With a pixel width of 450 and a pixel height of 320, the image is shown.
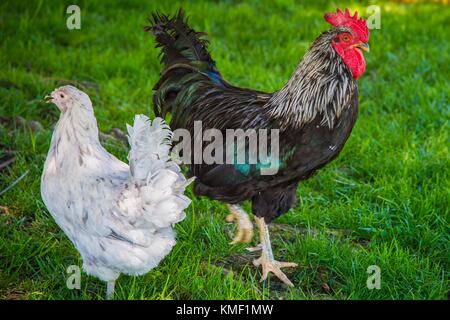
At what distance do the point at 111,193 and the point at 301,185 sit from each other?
91.3 inches

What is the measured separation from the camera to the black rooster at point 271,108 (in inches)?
153

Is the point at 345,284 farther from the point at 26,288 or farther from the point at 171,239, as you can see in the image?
the point at 26,288

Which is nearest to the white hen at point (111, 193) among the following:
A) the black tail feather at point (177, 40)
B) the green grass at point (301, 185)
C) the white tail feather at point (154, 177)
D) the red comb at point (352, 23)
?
the white tail feather at point (154, 177)

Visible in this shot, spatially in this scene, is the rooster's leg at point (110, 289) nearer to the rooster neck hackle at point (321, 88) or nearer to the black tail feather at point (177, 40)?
the rooster neck hackle at point (321, 88)

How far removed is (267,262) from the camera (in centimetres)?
421

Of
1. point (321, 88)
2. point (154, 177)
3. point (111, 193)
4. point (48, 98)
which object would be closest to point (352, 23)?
point (321, 88)

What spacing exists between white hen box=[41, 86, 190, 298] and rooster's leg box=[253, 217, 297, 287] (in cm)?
80

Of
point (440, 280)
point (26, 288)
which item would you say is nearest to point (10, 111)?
point (26, 288)

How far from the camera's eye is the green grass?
4098 millimetres

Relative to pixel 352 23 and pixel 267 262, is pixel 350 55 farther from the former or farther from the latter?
pixel 267 262

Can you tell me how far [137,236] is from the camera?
3455mm

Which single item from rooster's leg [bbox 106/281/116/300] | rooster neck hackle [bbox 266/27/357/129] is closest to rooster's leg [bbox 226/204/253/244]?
rooster neck hackle [bbox 266/27/357/129]

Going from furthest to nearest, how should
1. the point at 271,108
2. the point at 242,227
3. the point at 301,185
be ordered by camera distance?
the point at 301,185 → the point at 242,227 → the point at 271,108

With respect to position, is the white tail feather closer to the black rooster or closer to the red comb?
the black rooster
